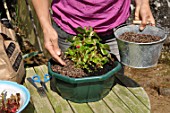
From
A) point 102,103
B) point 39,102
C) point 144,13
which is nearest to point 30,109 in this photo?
point 39,102

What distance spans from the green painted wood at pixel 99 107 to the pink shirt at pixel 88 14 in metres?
0.36

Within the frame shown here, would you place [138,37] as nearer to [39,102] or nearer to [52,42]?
[52,42]

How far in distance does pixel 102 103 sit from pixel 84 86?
6.2 inches

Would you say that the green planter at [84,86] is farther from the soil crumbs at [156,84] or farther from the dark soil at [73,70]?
the soil crumbs at [156,84]

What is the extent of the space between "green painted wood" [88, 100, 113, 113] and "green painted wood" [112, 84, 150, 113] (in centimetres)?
10

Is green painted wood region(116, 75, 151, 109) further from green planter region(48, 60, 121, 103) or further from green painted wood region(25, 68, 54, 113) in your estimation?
green painted wood region(25, 68, 54, 113)

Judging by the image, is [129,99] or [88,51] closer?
[88,51]

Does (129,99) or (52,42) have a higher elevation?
(52,42)

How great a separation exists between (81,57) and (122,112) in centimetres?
31

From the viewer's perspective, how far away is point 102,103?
1741 millimetres

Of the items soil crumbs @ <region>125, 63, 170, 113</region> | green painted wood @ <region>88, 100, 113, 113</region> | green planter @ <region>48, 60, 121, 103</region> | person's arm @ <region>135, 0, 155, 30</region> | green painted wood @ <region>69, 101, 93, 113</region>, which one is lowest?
soil crumbs @ <region>125, 63, 170, 113</region>

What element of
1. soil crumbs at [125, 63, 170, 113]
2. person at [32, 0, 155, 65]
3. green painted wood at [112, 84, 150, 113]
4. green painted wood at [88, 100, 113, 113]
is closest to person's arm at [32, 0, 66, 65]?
person at [32, 0, 155, 65]

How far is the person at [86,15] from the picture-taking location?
1710 mm

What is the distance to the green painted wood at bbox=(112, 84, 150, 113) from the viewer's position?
1682 millimetres
